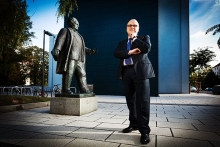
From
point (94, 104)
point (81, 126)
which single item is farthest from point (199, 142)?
point (94, 104)

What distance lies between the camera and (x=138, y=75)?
87.5 inches

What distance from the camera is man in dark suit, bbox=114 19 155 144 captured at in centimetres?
214

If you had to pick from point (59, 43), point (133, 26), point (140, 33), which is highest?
point (140, 33)

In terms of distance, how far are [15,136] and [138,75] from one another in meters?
2.25

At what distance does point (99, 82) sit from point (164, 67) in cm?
908

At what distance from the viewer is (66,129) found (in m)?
2.66

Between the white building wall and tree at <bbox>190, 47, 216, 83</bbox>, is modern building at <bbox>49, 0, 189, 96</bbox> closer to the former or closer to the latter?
the white building wall

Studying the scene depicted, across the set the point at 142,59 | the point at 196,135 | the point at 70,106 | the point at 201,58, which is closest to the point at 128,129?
the point at 196,135

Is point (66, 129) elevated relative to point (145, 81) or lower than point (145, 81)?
lower

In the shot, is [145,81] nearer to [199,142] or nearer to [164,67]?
[199,142]

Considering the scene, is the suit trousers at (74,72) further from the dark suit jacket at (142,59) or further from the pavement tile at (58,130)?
the dark suit jacket at (142,59)

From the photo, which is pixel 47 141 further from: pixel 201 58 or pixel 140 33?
pixel 201 58

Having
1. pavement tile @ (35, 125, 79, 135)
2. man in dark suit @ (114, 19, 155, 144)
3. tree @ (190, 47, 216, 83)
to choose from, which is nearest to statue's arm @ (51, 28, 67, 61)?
pavement tile @ (35, 125, 79, 135)

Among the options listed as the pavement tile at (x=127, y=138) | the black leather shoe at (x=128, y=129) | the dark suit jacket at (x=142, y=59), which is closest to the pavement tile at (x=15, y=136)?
the pavement tile at (x=127, y=138)
